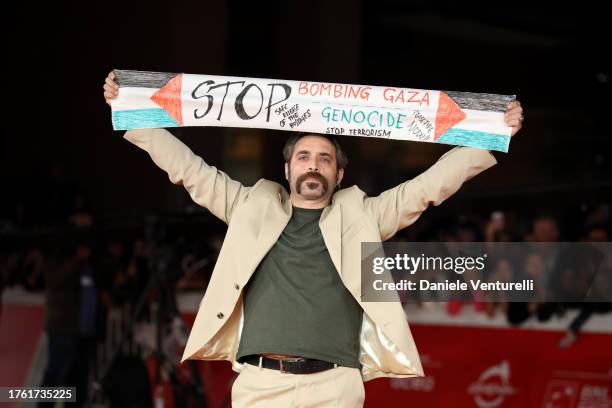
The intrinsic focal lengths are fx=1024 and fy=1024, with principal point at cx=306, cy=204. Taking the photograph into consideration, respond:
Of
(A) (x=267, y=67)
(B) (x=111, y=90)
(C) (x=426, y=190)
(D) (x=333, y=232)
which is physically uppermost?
(A) (x=267, y=67)

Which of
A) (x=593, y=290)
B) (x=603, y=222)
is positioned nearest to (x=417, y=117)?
(x=593, y=290)

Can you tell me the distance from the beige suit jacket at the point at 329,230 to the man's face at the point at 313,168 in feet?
0.33

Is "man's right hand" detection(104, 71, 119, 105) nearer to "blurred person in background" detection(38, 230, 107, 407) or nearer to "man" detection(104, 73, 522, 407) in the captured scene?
"man" detection(104, 73, 522, 407)

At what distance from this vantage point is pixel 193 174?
4.29 metres

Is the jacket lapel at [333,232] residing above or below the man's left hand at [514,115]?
below

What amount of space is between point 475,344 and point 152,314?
261cm

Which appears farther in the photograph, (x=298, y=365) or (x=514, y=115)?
(x=514, y=115)

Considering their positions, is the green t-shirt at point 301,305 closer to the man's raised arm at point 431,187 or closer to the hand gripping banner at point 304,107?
the man's raised arm at point 431,187

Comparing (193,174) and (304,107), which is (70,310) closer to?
(193,174)

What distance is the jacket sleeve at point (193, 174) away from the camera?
4285 millimetres

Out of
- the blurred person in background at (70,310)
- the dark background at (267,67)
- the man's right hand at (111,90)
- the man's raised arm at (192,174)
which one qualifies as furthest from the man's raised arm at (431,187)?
the dark background at (267,67)

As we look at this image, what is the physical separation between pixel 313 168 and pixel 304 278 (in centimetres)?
46

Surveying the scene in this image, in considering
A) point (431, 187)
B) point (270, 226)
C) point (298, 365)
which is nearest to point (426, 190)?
point (431, 187)

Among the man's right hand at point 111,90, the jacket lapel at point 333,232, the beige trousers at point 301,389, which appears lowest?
the beige trousers at point 301,389
